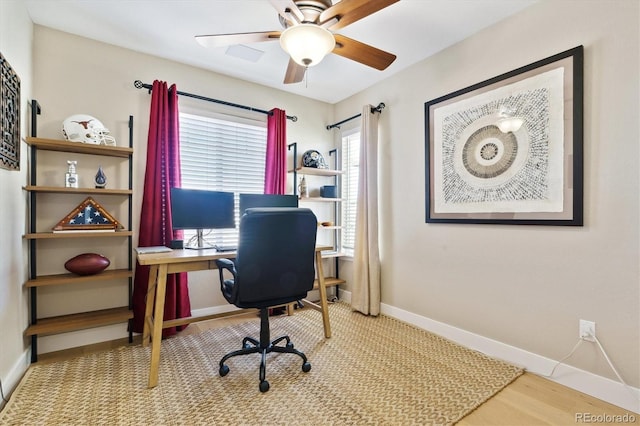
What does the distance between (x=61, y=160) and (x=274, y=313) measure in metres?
2.32

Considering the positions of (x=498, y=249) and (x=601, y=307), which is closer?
(x=601, y=307)

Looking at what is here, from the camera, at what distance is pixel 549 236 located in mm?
2012

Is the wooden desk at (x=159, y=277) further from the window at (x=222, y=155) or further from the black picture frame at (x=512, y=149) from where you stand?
the black picture frame at (x=512, y=149)

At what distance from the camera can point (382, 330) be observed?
2.79 m

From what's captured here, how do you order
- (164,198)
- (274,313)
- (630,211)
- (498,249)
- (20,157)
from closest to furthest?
(630,211) < (20,157) < (498,249) < (164,198) < (274,313)

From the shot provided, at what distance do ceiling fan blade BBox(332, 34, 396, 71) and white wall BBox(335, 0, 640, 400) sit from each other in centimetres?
88

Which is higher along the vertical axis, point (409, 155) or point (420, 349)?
point (409, 155)

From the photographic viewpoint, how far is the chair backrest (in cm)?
183

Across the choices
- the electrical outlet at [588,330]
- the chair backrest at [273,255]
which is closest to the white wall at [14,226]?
the chair backrest at [273,255]

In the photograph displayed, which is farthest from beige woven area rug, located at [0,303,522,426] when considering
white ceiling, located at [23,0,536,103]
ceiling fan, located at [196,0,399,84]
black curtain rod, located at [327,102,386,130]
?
white ceiling, located at [23,0,536,103]

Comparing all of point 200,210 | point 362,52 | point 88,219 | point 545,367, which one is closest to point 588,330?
point 545,367

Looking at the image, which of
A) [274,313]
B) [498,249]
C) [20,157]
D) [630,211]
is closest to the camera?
[630,211]

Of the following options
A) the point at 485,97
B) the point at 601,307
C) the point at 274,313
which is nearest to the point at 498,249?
the point at 601,307

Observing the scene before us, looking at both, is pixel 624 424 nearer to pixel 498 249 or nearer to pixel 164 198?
pixel 498 249
